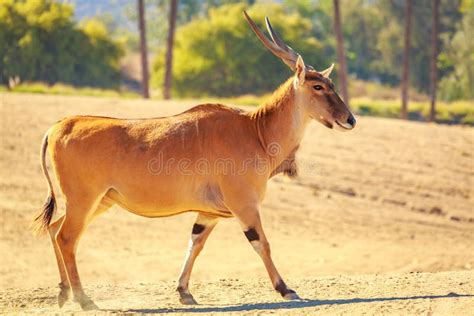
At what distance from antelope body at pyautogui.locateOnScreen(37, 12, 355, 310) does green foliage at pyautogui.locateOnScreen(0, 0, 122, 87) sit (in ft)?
135

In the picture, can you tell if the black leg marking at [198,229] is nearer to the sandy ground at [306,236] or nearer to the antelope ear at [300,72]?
the sandy ground at [306,236]

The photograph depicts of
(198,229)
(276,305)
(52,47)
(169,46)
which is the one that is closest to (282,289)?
(276,305)

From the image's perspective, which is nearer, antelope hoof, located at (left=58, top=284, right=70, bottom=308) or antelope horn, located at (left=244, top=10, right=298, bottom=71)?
antelope hoof, located at (left=58, top=284, right=70, bottom=308)

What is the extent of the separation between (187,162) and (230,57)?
5798 cm

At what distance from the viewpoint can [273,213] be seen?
67.2ft

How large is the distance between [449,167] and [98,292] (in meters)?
16.1

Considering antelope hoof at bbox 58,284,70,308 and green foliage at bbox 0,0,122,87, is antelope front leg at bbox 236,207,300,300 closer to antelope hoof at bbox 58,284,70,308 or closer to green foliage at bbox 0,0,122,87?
antelope hoof at bbox 58,284,70,308

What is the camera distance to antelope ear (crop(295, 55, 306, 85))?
10.3 metres

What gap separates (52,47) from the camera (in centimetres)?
6100

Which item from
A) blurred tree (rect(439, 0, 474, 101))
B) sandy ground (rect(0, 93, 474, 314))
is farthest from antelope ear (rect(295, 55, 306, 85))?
blurred tree (rect(439, 0, 474, 101))

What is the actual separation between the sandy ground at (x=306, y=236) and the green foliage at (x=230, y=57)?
122 feet

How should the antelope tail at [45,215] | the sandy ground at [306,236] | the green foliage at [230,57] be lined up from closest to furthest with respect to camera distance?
the sandy ground at [306,236] < the antelope tail at [45,215] < the green foliage at [230,57]

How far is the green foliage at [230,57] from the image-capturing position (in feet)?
216

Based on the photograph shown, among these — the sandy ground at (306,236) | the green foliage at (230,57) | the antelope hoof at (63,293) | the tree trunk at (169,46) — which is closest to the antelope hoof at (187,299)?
the sandy ground at (306,236)
